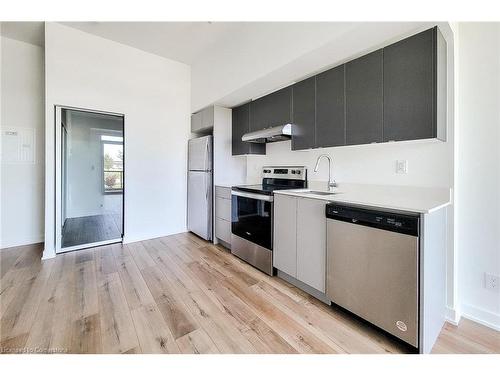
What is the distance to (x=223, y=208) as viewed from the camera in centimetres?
322

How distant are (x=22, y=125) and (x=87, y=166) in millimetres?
1001

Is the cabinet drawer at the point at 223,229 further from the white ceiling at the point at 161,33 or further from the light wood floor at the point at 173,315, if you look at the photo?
the white ceiling at the point at 161,33

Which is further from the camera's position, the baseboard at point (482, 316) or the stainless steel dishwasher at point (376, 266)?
the baseboard at point (482, 316)

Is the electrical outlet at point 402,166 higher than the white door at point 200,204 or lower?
higher

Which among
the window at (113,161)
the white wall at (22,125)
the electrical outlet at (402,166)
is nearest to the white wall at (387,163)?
the electrical outlet at (402,166)

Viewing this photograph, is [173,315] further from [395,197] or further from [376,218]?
[395,197]

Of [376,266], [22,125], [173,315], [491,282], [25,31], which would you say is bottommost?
[173,315]

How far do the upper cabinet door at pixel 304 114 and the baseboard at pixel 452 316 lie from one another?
1.70m

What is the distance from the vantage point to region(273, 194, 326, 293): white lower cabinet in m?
1.88

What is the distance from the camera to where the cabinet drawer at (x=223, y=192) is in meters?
3.08

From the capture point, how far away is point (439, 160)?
173cm

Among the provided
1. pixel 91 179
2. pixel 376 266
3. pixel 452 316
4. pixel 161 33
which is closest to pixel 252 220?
pixel 376 266
